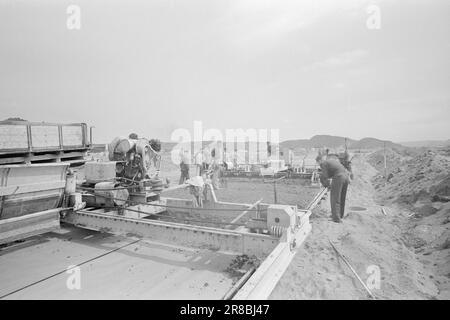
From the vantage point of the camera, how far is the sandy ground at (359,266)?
3.25 metres

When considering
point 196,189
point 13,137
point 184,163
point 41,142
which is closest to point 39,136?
point 41,142

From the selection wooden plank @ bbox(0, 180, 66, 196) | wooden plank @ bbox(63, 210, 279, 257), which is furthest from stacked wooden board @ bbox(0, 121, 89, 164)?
wooden plank @ bbox(63, 210, 279, 257)

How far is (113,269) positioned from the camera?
3.98 metres

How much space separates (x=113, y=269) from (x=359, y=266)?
11.6ft

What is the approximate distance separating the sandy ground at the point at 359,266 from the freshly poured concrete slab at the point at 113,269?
1012 mm

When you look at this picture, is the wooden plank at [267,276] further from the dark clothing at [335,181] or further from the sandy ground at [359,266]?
the dark clothing at [335,181]

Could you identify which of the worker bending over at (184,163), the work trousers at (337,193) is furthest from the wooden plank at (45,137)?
the worker bending over at (184,163)

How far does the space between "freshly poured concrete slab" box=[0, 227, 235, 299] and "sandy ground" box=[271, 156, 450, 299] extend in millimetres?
1012

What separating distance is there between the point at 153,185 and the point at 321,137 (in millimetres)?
120475

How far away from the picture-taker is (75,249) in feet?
15.8

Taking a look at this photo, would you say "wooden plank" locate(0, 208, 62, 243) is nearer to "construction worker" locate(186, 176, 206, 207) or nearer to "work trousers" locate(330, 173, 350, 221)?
"construction worker" locate(186, 176, 206, 207)

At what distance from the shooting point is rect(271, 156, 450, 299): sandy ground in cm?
325

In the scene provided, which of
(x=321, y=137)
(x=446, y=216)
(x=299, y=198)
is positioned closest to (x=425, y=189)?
(x=446, y=216)

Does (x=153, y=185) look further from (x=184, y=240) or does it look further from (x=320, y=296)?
(x=320, y=296)
